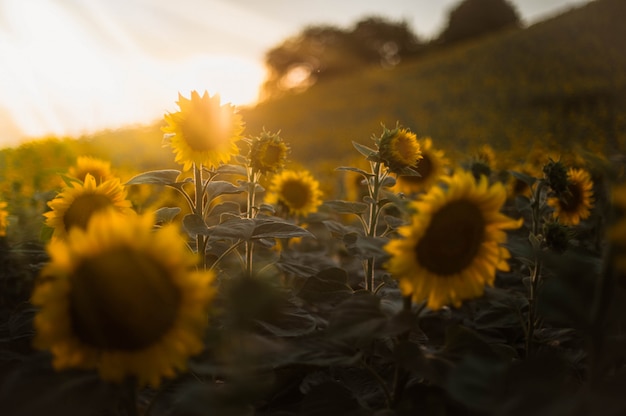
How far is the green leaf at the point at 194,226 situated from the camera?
4.68 ft

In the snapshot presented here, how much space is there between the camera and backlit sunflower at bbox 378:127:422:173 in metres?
1.74

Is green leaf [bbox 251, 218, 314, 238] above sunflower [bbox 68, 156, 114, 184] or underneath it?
underneath

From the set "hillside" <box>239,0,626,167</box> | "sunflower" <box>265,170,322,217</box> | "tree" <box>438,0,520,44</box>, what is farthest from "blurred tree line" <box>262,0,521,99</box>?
"sunflower" <box>265,170,322,217</box>

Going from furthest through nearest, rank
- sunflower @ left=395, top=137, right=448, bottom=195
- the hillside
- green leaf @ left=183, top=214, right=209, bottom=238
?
the hillside < sunflower @ left=395, top=137, right=448, bottom=195 < green leaf @ left=183, top=214, right=209, bottom=238

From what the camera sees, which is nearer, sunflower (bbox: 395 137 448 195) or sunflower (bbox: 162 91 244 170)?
sunflower (bbox: 162 91 244 170)

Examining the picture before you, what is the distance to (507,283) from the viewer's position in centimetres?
239

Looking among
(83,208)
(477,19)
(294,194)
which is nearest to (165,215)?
(83,208)

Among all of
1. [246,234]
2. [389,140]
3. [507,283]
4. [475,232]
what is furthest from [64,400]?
[507,283]

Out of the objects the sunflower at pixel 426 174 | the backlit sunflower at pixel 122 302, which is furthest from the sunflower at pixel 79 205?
the sunflower at pixel 426 174

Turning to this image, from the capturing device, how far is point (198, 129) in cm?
171

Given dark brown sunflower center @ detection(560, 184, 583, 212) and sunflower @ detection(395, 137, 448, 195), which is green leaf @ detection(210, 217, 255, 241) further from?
dark brown sunflower center @ detection(560, 184, 583, 212)

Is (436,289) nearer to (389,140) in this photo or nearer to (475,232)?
(475,232)

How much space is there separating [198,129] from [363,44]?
149 ft

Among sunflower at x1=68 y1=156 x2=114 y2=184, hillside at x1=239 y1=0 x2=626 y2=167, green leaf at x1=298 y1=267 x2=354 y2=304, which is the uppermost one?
hillside at x1=239 y1=0 x2=626 y2=167
